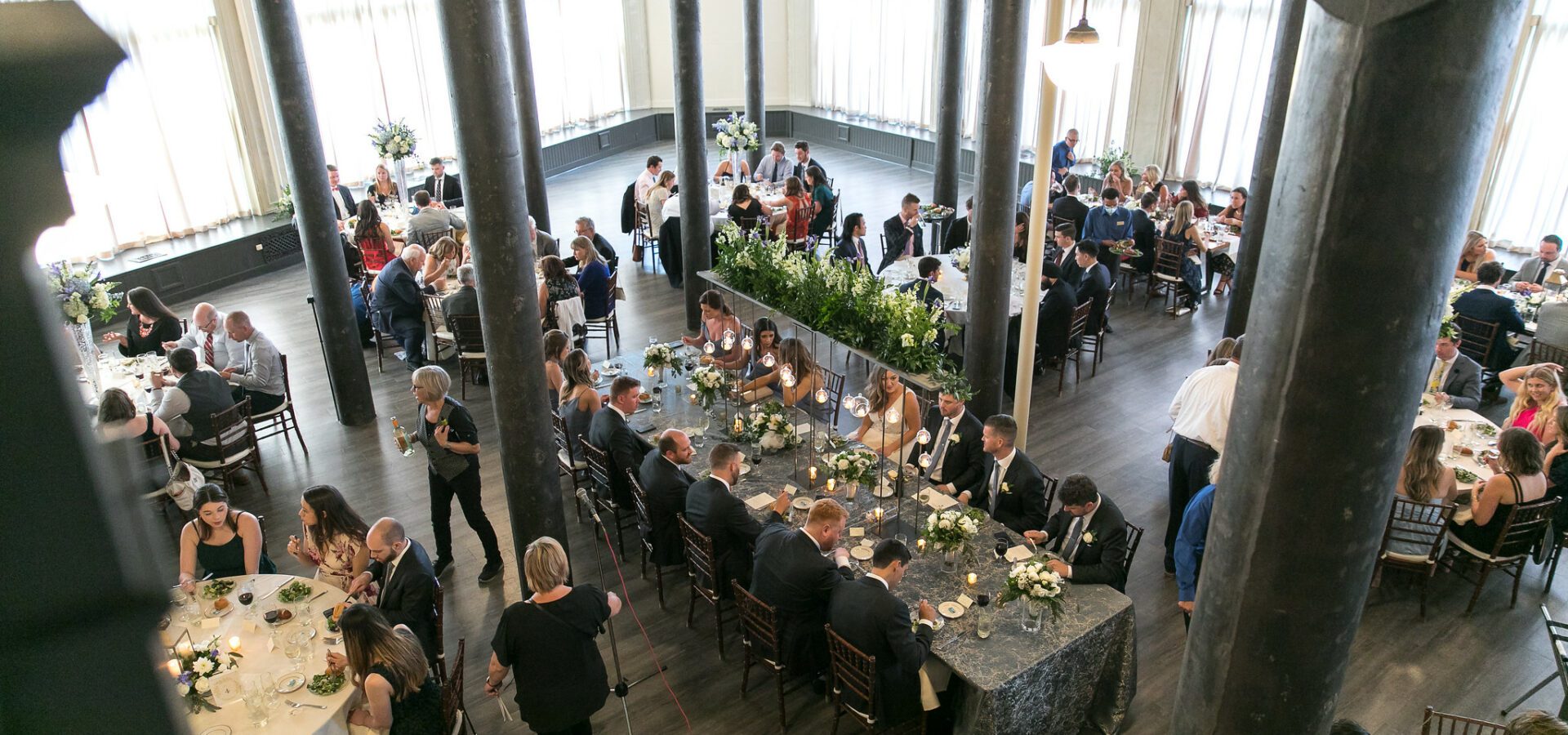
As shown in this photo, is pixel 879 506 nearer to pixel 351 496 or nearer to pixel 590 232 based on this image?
pixel 351 496

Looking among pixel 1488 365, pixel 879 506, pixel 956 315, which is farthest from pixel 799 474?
pixel 1488 365

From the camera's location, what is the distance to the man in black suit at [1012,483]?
6.16 m

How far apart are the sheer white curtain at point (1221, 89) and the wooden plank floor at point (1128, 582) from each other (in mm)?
3471

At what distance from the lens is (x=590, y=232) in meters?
10.5

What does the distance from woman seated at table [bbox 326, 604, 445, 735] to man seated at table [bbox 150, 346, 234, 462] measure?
3.67 m

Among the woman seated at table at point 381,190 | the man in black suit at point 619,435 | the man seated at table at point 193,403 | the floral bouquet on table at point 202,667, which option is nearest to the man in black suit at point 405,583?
the floral bouquet on table at point 202,667

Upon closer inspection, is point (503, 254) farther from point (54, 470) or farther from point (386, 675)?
point (54, 470)

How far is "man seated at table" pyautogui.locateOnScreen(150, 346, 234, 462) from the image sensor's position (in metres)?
7.30

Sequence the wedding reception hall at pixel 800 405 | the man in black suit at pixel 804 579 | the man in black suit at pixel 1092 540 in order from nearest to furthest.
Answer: the wedding reception hall at pixel 800 405, the man in black suit at pixel 804 579, the man in black suit at pixel 1092 540

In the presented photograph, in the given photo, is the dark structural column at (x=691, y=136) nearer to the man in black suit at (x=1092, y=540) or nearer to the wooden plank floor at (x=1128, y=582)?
the wooden plank floor at (x=1128, y=582)

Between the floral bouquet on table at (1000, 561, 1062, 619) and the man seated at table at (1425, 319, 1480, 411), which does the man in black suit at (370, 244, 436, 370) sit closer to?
the floral bouquet on table at (1000, 561, 1062, 619)

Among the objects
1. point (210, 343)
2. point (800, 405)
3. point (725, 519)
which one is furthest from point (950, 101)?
point (210, 343)

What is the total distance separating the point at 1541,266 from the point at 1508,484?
15.5ft

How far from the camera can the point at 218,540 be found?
5.62 m
